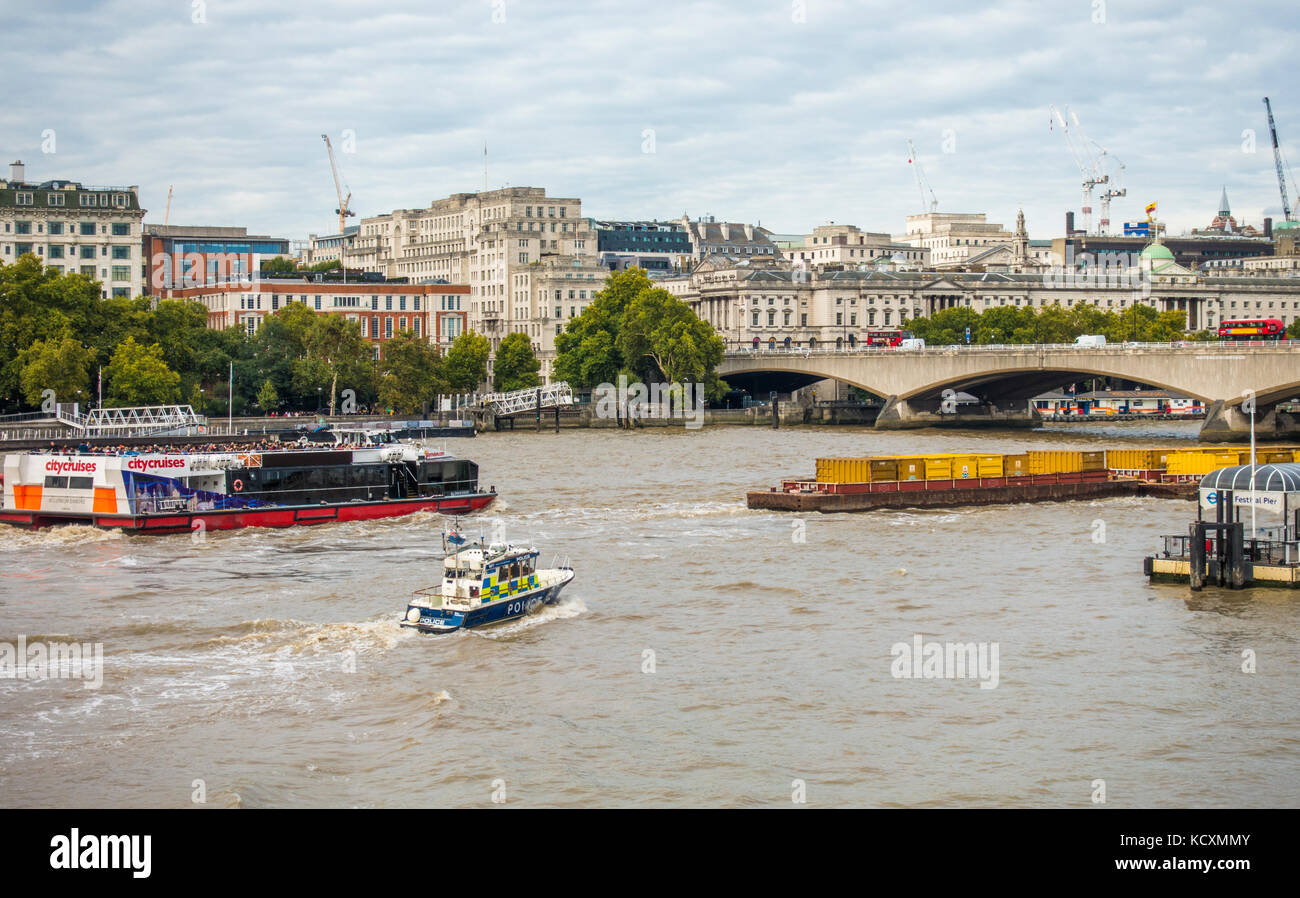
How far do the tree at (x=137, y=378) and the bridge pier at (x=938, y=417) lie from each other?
166ft

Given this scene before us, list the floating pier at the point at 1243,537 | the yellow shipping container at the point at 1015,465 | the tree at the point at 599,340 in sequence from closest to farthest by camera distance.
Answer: the floating pier at the point at 1243,537, the yellow shipping container at the point at 1015,465, the tree at the point at 599,340

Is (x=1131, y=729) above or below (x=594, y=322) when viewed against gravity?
below

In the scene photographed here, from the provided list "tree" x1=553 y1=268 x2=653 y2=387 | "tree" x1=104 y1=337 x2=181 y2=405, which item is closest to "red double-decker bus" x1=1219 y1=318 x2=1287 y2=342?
"tree" x1=553 y1=268 x2=653 y2=387

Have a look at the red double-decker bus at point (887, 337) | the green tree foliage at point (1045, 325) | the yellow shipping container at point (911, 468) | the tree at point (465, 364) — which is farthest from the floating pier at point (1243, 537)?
the red double-decker bus at point (887, 337)

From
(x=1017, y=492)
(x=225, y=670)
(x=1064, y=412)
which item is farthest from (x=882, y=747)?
(x=1064, y=412)

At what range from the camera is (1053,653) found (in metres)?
31.9

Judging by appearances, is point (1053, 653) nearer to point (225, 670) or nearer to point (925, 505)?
point (225, 670)

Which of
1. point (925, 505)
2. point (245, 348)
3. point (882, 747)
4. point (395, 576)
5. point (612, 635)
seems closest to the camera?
point (882, 747)

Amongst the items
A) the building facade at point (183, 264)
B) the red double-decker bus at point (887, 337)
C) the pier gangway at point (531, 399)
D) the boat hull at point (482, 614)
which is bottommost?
the boat hull at point (482, 614)

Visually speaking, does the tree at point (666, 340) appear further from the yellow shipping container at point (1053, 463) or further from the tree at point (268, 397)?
the yellow shipping container at point (1053, 463)

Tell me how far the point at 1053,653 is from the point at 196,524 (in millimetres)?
30812

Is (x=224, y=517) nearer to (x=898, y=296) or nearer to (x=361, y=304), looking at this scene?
(x=361, y=304)

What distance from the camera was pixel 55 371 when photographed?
92875 mm

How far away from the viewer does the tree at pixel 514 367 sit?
134 meters
